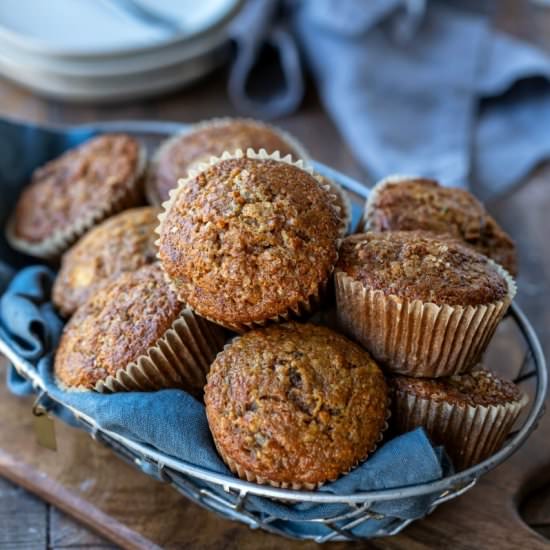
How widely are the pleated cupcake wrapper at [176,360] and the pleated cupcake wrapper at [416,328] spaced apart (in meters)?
0.28

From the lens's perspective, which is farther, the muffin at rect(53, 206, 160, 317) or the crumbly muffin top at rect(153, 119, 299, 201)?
the crumbly muffin top at rect(153, 119, 299, 201)

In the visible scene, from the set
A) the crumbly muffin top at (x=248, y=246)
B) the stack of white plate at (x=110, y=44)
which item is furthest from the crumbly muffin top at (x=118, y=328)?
the stack of white plate at (x=110, y=44)

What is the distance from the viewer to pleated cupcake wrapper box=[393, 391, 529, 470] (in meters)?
1.47

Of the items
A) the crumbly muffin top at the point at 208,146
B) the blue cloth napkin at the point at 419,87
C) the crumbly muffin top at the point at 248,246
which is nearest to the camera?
the crumbly muffin top at the point at 248,246

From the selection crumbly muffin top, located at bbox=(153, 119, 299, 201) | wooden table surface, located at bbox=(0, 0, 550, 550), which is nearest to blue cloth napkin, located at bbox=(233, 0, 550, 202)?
wooden table surface, located at bbox=(0, 0, 550, 550)

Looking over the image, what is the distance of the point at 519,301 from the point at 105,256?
116 centimetres

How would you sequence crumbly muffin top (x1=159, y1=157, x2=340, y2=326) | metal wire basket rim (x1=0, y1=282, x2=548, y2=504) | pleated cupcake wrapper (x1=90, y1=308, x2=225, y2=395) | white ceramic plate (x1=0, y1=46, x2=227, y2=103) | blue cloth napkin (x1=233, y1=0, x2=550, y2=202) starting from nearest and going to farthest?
1. metal wire basket rim (x1=0, y1=282, x2=548, y2=504)
2. crumbly muffin top (x1=159, y1=157, x2=340, y2=326)
3. pleated cupcake wrapper (x1=90, y1=308, x2=225, y2=395)
4. blue cloth napkin (x1=233, y1=0, x2=550, y2=202)
5. white ceramic plate (x1=0, y1=46, x2=227, y2=103)

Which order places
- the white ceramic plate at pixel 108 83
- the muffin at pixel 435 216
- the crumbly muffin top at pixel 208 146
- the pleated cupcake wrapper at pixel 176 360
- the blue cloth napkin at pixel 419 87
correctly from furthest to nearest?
1. the white ceramic plate at pixel 108 83
2. the blue cloth napkin at pixel 419 87
3. the crumbly muffin top at pixel 208 146
4. the muffin at pixel 435 216
5. the pleated cupcake wrapper at pixel 176 360

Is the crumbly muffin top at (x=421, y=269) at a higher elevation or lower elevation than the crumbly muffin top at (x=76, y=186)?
higher

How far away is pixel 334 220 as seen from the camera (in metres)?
1.53

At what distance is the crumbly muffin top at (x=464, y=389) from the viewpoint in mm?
1480

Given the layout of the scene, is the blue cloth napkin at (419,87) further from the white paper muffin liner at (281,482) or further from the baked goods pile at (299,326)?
the white paper muffin liner at (281,482)

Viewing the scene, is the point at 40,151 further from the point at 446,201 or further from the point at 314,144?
the point at 446,201

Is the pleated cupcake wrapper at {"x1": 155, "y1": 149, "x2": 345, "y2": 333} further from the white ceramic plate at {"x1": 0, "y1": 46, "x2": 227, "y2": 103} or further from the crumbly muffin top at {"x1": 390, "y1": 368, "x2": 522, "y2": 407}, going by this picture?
the white ceramic plate at {"x1": 0, "y1": 46, "x2": 227, "y2": 103}
